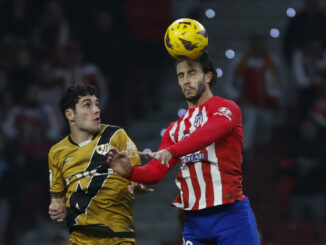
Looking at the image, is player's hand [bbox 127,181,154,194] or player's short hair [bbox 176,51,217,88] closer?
player's hand [bbox 127,181,154,194]

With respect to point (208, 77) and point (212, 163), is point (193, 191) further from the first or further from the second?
point (208, 77)

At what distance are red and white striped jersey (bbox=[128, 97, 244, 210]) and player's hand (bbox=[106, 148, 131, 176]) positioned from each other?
24 centimetres

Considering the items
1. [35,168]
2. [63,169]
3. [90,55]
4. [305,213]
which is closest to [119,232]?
[63,169]

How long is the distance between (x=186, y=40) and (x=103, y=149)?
3.68ft

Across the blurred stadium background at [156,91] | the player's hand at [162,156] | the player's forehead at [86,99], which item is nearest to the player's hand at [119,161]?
the player's hand at [162,156]

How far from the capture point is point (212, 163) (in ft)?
15.9

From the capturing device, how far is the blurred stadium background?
9758mm

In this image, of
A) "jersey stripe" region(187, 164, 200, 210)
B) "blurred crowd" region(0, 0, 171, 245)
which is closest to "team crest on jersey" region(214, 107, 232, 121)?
"jersey stripe" region(187, 164, 200, 210)

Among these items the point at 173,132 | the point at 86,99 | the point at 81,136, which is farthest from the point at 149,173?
the point at 86,99

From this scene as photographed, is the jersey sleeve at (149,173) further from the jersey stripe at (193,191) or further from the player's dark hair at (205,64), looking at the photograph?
the player's dark hair at (205,64)

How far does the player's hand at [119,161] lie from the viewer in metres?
4.41

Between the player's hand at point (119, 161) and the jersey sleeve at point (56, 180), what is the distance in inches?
49.3

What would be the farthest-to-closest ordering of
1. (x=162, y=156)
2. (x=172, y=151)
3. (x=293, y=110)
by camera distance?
(x=293, y=110), (x=172, y=151), (x=162, y=156)

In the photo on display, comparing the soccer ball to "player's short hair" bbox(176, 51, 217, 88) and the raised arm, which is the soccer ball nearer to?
"player's short hair" bbox(176, 51, 217, 88)
